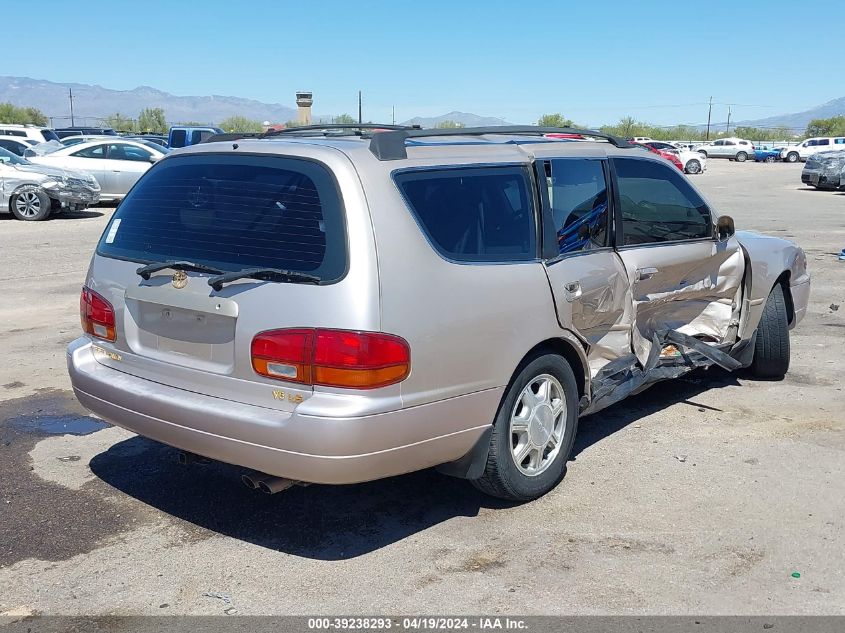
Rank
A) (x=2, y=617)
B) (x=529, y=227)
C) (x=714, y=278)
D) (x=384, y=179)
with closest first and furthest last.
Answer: (x=2, y=617)
(x=384, y=179)
(x=529, y=227)
(x=714, y=278)

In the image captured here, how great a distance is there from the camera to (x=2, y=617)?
3494mm

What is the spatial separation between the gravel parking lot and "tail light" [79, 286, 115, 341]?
2.79 feet

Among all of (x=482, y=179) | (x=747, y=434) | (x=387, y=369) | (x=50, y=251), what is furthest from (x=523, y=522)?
(x=50, y=251)

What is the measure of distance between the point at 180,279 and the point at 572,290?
1.94 meters

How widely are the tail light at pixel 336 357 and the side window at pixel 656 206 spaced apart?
208cm

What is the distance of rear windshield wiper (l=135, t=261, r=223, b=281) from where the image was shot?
157 inches

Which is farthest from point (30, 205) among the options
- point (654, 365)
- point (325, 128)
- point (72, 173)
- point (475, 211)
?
point (475, 211)

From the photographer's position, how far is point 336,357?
11.9 feet

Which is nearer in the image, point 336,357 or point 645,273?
point 336,357

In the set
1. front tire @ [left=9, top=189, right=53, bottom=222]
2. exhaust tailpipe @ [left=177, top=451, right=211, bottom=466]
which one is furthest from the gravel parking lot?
front tire @ [left=9, top=189, right=53, bottom=222]

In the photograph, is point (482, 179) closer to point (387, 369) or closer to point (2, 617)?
point (387, 369)

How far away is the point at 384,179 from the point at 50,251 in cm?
1118

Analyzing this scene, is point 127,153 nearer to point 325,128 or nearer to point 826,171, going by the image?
point 325,128

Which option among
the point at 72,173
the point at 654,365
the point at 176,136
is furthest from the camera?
the point at 176,136
